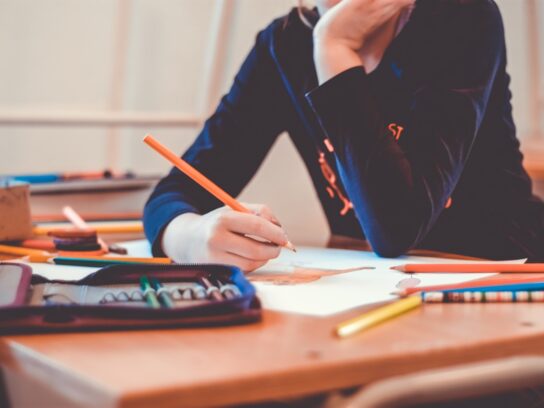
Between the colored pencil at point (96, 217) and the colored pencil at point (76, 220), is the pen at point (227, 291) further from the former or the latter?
the colored pencil at point (96, 217)

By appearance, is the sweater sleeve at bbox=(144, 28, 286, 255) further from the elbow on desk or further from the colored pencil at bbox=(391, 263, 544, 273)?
the colored pencil at bbox=(391, 263, 544, 273)

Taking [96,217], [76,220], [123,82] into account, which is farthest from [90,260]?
[123,82]

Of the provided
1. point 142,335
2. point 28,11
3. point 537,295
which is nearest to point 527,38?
point 28,11

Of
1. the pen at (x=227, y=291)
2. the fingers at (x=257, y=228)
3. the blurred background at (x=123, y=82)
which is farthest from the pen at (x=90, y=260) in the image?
the blurred background at (x=123, y=82)

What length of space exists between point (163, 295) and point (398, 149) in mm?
390

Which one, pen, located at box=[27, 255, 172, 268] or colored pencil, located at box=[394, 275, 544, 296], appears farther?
pen, located at box=[27, 255, 172, 268]

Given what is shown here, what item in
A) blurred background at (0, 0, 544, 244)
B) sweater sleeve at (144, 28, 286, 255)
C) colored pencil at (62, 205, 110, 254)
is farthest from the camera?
blurred background at (0, 0, 544, 244)

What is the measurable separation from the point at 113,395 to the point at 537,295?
39 cm

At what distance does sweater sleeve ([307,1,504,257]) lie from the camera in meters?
0.92

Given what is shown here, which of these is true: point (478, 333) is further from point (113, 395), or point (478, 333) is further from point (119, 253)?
point (119, 253)

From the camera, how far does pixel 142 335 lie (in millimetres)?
561

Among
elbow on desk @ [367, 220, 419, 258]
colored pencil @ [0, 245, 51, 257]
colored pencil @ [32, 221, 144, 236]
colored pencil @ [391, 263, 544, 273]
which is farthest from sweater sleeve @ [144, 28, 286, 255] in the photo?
colored pencil @ [391, 263, 544, 273]

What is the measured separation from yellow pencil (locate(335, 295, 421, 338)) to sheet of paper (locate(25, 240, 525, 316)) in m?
0.04

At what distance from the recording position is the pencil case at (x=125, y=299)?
0.57 metres
